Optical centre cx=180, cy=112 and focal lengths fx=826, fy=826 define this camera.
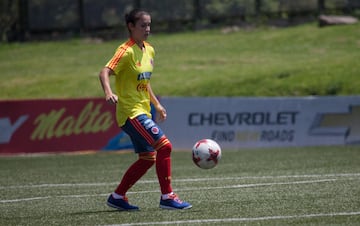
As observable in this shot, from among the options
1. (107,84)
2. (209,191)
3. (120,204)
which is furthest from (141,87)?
(209,191)

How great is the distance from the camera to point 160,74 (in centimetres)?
2819

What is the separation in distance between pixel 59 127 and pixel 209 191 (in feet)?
31.9

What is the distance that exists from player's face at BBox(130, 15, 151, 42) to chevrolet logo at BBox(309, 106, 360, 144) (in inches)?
433

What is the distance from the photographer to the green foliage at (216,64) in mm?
25141

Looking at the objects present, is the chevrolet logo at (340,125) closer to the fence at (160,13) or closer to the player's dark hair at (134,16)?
the player's dark hair at (134,16)

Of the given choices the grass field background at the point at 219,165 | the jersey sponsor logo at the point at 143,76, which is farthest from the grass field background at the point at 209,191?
the jersey sponsor logo at the point at 143,76

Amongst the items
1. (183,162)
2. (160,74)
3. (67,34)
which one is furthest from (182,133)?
(67,34)

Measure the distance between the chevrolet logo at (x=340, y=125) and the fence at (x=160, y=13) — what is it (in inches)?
549

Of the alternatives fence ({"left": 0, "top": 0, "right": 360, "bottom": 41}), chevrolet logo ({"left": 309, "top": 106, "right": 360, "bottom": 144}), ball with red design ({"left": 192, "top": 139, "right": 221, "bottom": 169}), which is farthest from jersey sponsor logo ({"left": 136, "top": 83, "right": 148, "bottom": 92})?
fence ({"left": 0, "top": 0, "right": 360, "bottom": 41})

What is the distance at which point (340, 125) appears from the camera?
1928cm

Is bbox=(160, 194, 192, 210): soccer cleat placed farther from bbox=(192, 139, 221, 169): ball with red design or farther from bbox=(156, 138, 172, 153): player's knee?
bbox=(192, 139, 221, 169): ball with red design

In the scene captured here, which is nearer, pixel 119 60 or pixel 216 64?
pixel 119 60

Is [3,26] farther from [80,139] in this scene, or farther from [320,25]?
[80,139]

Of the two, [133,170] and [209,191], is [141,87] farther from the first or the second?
[209,191]
